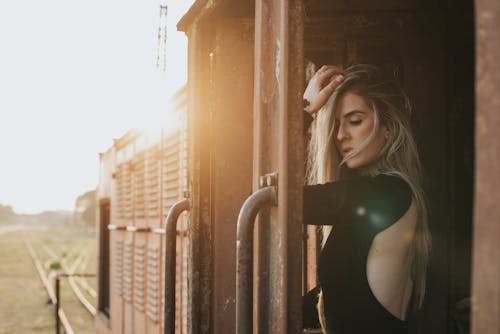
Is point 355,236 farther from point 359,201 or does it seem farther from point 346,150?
point 346,150

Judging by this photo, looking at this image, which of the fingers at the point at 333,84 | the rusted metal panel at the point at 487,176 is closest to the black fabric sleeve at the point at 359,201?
the fingers at the point at 333,84

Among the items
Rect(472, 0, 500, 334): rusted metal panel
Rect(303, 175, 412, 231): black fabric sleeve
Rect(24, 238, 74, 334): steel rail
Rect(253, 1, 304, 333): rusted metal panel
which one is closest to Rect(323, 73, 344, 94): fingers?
Rect(303, 175, 412, 231): black fabric sleeve

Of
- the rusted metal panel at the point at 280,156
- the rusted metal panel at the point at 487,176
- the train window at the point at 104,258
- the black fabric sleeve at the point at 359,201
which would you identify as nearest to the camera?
the rusted metal panel at the point at 487,176

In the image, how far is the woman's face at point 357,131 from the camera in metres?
1.83

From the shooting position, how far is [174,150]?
17.0ft

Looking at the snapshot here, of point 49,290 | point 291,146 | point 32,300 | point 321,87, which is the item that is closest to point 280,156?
point 291,146

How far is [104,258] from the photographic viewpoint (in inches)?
434

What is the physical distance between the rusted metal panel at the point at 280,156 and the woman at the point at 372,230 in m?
0.21

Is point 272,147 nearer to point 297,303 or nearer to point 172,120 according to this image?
point 297,303

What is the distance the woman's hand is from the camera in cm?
185

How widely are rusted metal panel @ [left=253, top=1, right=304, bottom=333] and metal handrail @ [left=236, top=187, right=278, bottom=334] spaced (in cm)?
4

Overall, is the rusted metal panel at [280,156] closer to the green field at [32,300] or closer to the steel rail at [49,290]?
the steel rail at [49,290]

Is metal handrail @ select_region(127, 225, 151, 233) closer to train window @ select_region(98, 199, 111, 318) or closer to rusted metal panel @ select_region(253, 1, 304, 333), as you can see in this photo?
train window @ select_region(98, 199, 111, 318)

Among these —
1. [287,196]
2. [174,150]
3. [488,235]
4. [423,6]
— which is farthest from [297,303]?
[174,150]
